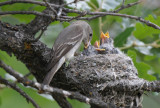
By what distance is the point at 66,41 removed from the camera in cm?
473

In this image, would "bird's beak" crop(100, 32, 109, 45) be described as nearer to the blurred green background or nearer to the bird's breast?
the blurred green background

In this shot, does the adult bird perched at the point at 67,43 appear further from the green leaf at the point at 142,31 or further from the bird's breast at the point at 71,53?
the green leaf at the point at 142,31

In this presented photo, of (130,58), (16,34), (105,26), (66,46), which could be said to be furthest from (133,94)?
(105,26)

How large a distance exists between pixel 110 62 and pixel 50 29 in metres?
1.39

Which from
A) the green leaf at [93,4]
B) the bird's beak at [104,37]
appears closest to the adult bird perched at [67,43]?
the bird's beak at [104,37]

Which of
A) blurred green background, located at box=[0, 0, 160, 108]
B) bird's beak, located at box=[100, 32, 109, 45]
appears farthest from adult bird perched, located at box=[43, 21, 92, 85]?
bird's beak, located at box=[100, 32, 109, 45]

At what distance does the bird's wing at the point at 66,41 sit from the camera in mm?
4095

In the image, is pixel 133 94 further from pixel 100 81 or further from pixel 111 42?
pixel 111 42

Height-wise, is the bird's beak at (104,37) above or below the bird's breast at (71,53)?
above

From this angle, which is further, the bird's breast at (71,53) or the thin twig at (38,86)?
the bird's breast at (71,53)

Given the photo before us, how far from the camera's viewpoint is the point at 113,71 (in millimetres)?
4344

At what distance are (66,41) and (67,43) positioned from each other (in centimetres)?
4

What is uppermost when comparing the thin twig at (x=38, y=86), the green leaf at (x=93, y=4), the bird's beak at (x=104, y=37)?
the green leaf at (x=93, y=4)

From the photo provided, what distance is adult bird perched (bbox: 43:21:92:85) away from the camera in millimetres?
3756
